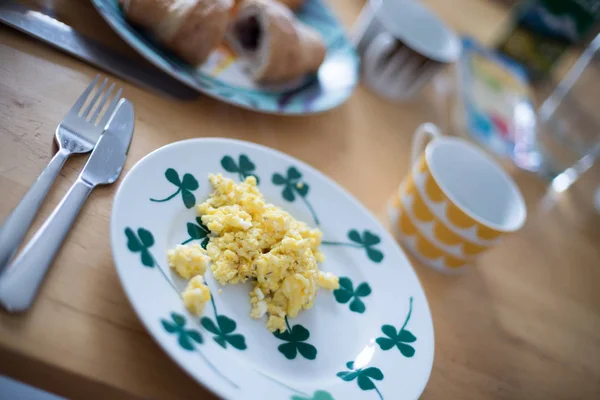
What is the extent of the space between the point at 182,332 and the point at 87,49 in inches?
19.2

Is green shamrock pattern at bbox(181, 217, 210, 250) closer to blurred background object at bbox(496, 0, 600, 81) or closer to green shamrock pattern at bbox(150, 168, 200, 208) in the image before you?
green shamrock pattern at bbox(150, 168, 200, 208)

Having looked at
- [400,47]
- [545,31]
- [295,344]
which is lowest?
[295,344]

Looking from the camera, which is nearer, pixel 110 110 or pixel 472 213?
pixel 110 110

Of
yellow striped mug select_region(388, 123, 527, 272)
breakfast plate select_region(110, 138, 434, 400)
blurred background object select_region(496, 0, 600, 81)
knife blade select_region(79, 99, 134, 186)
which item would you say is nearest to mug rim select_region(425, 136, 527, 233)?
yellow striped mug select_region(388, 123, 527, 272)

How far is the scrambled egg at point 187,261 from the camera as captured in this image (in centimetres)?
51

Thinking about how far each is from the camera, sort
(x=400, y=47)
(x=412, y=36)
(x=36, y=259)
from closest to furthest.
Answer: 1. (x=36, y=259)
2. (x=400, y=47)
3. (x=412, y=36)

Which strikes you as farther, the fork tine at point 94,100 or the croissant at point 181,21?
the croissant at point 181,21

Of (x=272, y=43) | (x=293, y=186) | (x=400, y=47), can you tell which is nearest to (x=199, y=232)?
(x=293, y=186)

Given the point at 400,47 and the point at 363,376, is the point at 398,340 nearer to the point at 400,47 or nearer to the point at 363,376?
the point at 363,376

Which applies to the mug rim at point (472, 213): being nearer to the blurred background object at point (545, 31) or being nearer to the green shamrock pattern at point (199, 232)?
the green shamrock pattern at point (199, 232)

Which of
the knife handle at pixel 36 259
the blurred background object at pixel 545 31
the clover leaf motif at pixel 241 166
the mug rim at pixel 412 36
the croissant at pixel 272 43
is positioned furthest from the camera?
the blurred background object at pixel 545 31

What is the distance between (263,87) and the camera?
86 cm

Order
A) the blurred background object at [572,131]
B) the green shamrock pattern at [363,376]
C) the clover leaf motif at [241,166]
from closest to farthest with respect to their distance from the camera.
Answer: the green shamrock pattern at [363,376]
the clover leaf motif at [241,166]
the blurred background object at [572,131]

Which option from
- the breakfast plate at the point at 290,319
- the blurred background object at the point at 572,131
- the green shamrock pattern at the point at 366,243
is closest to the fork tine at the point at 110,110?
the breakfast plate at the point at 290,319
